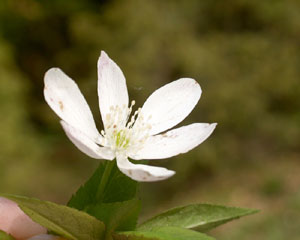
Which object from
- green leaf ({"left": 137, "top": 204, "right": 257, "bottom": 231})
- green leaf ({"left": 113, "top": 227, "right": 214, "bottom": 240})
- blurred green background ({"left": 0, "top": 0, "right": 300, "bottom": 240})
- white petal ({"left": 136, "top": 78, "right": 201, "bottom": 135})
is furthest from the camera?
blurred green background ({"left": 0, "top": 0, "right": 300, "bottom": 240})

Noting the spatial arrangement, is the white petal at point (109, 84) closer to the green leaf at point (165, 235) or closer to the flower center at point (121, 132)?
the flower center at point (121, 132)

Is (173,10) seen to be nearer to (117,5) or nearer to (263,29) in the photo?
(117,5)

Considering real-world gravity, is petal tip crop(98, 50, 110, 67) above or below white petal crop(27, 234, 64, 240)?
above

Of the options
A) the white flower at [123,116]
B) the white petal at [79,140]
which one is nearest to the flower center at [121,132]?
the white flower at [123,116]

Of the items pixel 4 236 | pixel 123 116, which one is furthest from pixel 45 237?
pixel 123 116

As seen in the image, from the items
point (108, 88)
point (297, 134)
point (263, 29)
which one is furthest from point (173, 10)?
point (108, 88)

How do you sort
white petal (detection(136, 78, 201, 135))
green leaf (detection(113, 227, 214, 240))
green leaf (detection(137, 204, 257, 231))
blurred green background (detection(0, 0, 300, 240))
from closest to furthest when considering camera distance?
1. green leaf (detection(113, 227, 214, 240))
2. green leaf (detection(137, 204, 257, 231))
3. white petal (detection(136, 78, 201, 135))
4. blurred green background (detection(0, 0, 300, 240))

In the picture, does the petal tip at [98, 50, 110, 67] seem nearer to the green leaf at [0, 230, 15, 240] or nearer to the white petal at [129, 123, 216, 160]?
the white petal at [129, 123, 216, 160]

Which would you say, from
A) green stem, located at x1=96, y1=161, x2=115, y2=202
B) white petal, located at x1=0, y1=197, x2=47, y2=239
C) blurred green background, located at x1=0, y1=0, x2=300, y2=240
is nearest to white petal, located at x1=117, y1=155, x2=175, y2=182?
green stem, located at x1=96, y1=161, x2=115, y2=202

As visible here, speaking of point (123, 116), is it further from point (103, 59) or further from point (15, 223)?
point (15, 223)
